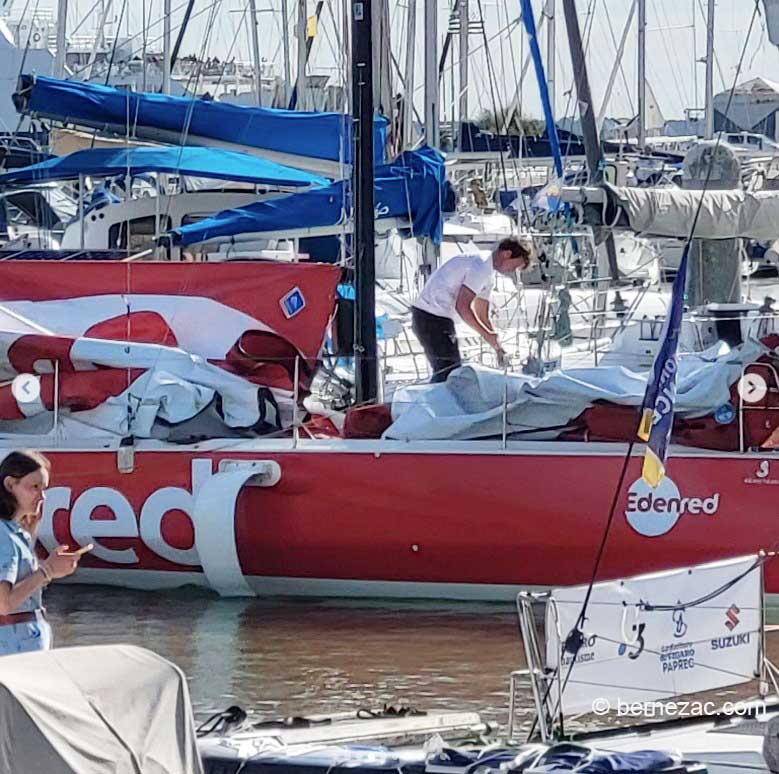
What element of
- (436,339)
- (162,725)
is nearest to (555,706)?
(162,725)

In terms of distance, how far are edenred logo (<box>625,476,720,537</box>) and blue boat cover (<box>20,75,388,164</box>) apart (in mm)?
5289

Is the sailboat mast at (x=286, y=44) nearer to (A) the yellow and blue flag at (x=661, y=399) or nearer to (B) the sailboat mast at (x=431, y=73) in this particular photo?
(B) the sailboat mast at (x=431, y=73)

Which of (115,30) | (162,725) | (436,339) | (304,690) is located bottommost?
(304,690)

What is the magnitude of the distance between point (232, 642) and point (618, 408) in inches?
89.9

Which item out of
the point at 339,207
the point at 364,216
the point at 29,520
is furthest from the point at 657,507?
the point at 29,520

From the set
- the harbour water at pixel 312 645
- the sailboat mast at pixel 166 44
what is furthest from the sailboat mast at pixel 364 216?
the sailboat mast at pixel 166 44

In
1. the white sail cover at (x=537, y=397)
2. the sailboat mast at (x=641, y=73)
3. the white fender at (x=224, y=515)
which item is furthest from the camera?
the sailboat mast at (x=641, y=73)

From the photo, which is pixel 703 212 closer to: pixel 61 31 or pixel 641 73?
pixel 61 31

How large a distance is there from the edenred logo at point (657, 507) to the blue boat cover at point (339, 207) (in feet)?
12.4

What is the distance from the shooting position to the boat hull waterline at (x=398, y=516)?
9352mm

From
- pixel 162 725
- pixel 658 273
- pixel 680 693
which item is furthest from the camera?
pixel 658 273

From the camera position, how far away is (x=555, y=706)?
19.4 ft

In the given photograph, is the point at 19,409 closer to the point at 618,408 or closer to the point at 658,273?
the point at 618,408

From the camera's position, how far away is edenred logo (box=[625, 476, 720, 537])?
937cm
